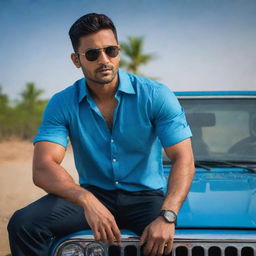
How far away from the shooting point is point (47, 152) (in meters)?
2.45

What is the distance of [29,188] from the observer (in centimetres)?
980

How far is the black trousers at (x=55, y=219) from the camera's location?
216cm

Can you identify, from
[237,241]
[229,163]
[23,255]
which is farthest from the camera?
[229,163]

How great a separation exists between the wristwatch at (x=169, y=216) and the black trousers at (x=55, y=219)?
20 centimetres

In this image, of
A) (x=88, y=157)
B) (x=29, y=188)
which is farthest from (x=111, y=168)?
(x=29, y=188)

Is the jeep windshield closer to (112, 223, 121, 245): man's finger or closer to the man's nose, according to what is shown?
the man's nose

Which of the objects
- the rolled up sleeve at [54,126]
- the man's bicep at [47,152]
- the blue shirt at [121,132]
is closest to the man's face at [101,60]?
the blue shirt at [121,132]

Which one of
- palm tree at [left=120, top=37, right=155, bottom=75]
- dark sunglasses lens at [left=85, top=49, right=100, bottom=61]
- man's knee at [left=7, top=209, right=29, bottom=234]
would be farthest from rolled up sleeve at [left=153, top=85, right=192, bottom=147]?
palm tree at [left=120, top=37, right=155, bottom=75]

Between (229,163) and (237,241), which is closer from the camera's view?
(237,241)

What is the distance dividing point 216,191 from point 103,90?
0.90m

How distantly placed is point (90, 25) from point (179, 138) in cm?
83

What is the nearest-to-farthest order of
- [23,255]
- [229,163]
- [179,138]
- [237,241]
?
[237,241] → [23,255] → [179,138] → [229,163]

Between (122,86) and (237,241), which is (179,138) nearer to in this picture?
(122,86)

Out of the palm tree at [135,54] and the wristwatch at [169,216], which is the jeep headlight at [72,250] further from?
the palm tree at [135,54]
